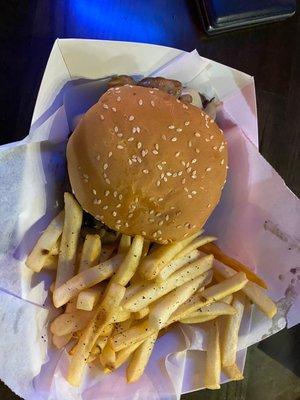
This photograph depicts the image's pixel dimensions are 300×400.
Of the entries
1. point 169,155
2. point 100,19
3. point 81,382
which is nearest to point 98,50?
point 100,19

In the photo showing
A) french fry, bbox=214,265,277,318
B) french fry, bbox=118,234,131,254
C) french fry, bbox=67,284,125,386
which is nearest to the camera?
french fry, bbox=67,284,125,386

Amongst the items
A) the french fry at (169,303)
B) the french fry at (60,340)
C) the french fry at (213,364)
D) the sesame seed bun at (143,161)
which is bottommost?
the french fry at (60,340)

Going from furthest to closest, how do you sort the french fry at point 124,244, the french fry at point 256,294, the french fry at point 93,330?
1. the french fry at point 256,294
2. the french fry at point 124,244
3. the french fry at point 93,330

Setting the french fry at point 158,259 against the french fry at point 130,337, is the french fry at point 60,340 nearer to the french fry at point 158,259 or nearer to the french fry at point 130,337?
the french fry at point 130,337

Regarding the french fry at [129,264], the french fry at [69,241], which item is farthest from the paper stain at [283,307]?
the french fry at [69,241]

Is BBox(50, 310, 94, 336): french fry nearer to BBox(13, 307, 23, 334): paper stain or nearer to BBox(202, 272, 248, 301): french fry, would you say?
BBox(13, 307, 23, 334): paper stain

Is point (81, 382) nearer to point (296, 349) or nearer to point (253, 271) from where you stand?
point (253, 271)

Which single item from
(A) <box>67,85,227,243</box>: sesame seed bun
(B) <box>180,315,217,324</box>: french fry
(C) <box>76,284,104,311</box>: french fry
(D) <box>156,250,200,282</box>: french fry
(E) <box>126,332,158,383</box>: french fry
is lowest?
(E) <box>126,332,158,383</box>: french fry

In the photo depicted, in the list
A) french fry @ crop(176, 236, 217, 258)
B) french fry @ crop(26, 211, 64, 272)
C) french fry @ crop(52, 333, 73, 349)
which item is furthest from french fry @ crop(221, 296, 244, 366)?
french fry @ crop(26, 211, 64, 272)
